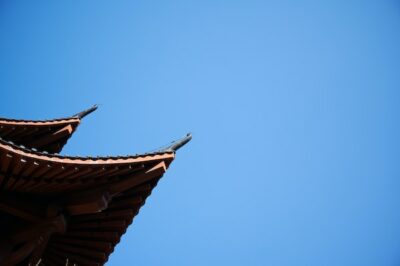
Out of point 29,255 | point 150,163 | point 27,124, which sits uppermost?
point 27,124

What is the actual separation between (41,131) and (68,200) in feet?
15.5

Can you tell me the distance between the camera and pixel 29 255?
6.02 metres

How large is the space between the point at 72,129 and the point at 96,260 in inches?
191

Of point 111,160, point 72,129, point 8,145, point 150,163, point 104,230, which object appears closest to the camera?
point 8,145

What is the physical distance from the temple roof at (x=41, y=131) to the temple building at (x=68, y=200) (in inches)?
144

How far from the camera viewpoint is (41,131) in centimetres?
964

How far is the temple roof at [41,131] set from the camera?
8.82m

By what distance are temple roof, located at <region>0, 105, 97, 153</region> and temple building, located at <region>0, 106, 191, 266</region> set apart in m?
3.65

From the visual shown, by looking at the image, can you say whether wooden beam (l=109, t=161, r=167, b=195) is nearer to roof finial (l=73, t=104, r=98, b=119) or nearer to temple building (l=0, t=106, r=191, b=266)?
temple building (l=0, t=106, r=191, b=266)

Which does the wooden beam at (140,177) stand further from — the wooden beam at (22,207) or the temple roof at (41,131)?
the temple roof at (41,131)

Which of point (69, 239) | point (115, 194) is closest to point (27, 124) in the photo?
point (69, 239)

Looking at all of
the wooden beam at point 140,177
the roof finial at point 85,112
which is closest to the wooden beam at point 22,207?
the wooden beam at point 140,177

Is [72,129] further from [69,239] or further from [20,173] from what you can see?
[20,173]

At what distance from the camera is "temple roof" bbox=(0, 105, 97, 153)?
28.9 ft
